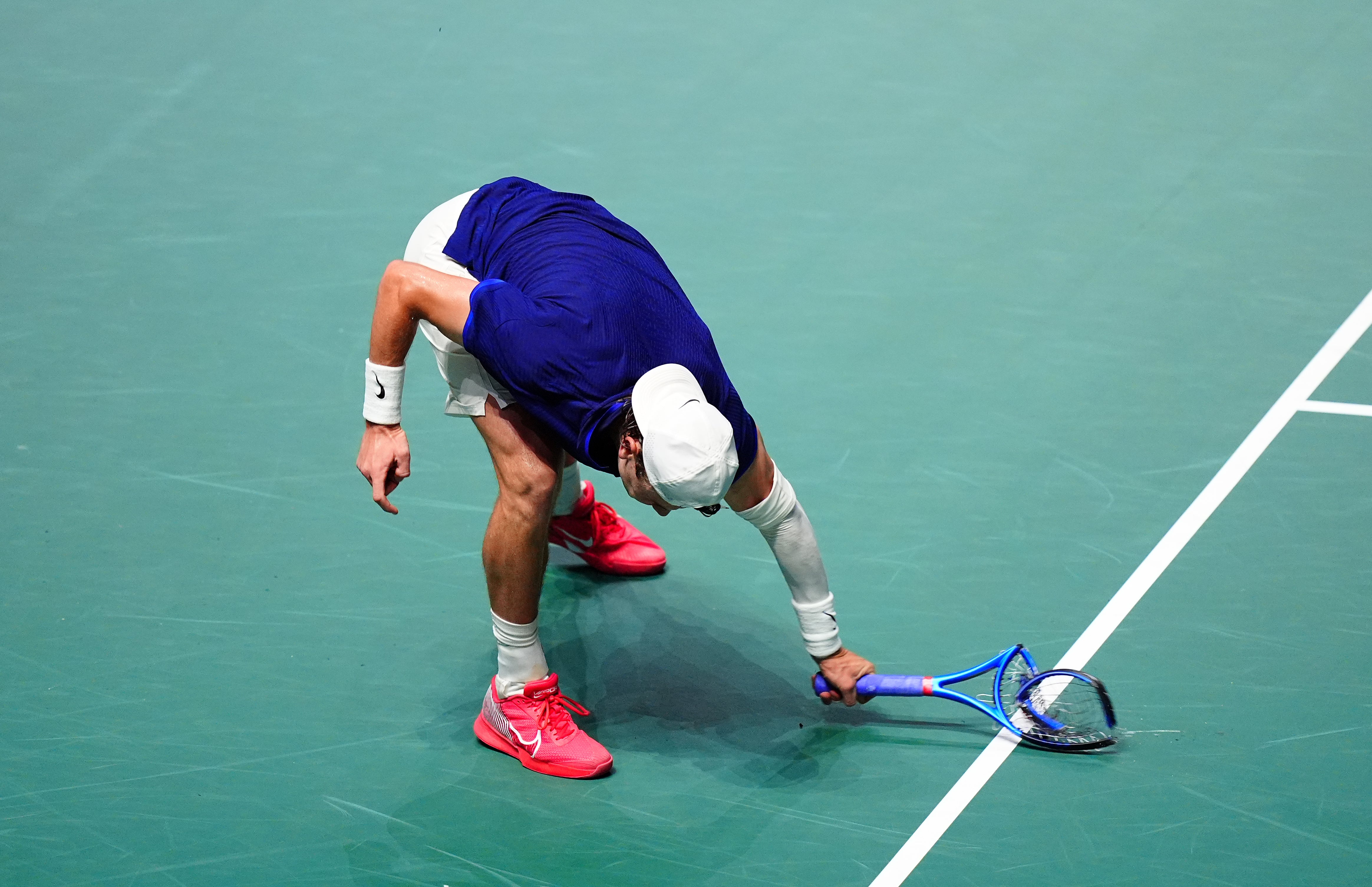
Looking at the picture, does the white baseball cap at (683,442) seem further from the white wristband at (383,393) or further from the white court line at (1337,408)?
the white court line at (1337,408)

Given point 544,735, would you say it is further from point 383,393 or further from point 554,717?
point 383,393

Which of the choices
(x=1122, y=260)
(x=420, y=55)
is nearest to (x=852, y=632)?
(x=1122, y=260)

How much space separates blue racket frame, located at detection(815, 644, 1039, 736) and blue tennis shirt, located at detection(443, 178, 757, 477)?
2.69ft

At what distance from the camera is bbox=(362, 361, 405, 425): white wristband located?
4090 millimetres

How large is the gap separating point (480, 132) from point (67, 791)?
14.5 feet

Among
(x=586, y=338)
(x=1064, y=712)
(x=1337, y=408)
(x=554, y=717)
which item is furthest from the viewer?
(x=1337, y=408)

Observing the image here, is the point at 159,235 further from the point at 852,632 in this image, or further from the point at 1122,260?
the point at 1122,260

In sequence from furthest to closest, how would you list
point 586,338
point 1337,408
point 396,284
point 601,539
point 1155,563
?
point 1337,408 < point 601,539 < point 1155,563 < point 396,284 < point 586,338

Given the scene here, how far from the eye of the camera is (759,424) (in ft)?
A: 18.9

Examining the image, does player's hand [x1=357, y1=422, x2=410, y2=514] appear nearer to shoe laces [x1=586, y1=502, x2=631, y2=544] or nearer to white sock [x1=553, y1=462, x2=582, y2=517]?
white sock [x1=553, y1=462, x2=582, y2=517]

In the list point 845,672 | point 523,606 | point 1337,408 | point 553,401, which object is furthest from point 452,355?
point 1337,408

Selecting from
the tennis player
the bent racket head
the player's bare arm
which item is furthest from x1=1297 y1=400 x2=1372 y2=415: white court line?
the player's bare arm

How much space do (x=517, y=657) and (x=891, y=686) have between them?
1083mm

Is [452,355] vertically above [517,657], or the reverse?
[452,355]
